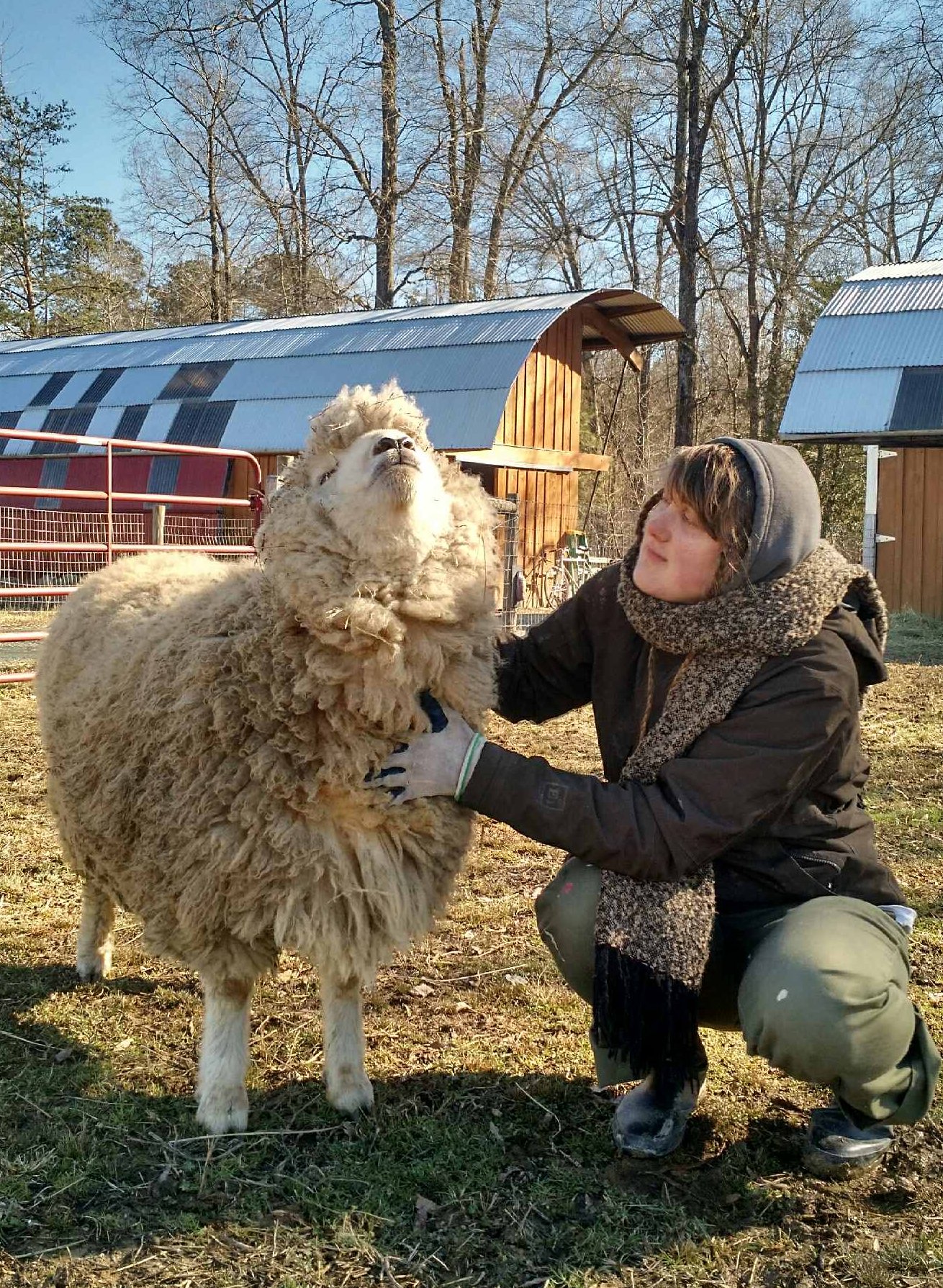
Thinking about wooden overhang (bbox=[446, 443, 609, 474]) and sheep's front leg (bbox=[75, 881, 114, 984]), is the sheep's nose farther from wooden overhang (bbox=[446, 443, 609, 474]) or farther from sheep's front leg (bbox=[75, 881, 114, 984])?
wooden overhang (bbox=[446, 443, 609, 474])

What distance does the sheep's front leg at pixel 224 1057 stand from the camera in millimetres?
2383

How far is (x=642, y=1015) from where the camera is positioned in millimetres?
2244

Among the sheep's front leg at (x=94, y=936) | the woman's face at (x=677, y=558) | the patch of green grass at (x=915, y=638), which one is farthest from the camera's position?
the patch of green grass at (x=915, y=638)

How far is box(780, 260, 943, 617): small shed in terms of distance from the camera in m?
13.4

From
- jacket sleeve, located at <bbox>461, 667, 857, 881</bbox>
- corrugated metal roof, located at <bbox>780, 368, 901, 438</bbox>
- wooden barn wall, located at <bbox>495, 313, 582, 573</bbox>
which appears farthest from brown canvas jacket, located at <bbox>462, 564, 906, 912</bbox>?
wooden barn wall, located at <bbox>495, 313, 582, 573</bbox>

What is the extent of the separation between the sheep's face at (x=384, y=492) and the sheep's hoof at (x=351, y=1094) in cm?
120

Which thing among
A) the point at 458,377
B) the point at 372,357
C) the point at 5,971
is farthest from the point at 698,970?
the point at 372,357

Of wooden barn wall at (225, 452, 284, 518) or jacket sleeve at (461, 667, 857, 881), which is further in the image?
wooden barn wall at (225, 452, 284, 518)

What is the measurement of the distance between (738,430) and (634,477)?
4.12 meters

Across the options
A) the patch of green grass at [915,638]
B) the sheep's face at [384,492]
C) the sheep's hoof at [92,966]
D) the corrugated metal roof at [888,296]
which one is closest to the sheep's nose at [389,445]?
the sheep's face at [384,492]

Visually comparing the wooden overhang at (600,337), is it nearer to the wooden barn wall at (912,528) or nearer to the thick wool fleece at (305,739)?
the wooden barn wall at (912,528)

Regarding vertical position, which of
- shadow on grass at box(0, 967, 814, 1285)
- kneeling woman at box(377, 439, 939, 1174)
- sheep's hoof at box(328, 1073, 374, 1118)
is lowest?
shadow on grass at box(0, 967, 814, 1285)

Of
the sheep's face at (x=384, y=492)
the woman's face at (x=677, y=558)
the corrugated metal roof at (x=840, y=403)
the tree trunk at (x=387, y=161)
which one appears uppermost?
the tree trunk at (x=387, y=161)

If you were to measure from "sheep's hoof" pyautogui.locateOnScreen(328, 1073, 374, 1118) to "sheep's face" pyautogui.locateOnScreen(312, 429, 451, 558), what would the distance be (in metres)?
1.20
